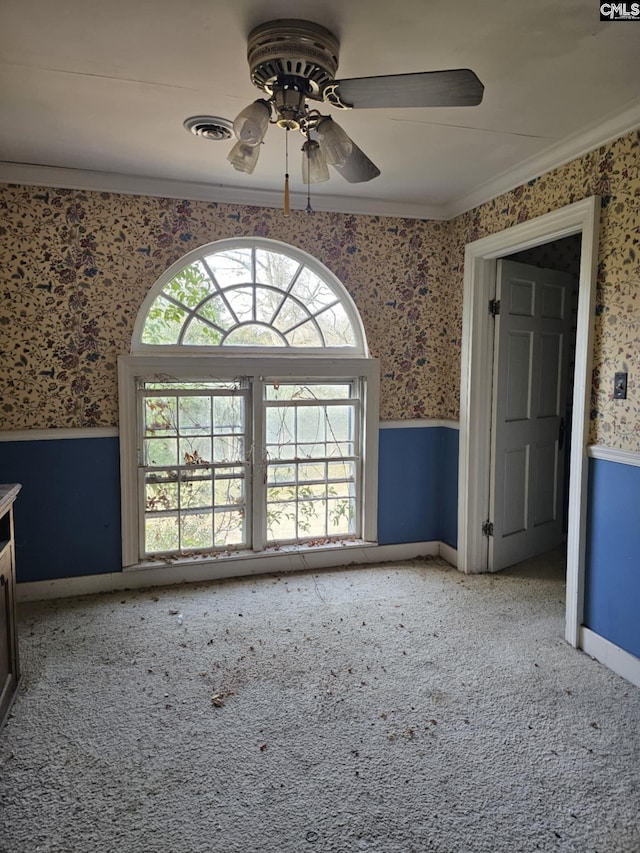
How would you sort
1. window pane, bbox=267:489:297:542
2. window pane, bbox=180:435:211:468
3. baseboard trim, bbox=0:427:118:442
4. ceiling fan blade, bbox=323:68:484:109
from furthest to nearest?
window pane, bbox=267:489:297:542, window pane, bbox=180:435:211:468, baseboard trim, bbox=0:427:118:442, ceiling fan blade, bbox=323:68:484:109

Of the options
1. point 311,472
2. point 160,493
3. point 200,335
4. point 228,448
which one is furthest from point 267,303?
point 160,493

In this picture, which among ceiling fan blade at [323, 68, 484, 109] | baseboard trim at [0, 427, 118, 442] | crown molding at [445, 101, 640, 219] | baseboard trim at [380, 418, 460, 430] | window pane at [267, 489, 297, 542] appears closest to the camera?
ceiling fan blade at [323, 68, 484, 109]

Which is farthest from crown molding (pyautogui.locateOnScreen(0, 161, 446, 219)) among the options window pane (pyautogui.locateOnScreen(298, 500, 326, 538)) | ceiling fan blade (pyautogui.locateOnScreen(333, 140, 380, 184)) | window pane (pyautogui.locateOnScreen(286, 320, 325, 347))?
window pane (pyautogui.locateOnScreen(298, 500, 326, 538))

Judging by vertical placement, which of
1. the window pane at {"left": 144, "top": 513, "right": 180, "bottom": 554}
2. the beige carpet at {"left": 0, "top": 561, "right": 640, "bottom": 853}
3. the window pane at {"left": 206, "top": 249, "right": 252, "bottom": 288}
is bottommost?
the beige carpet at {"left": 0, "top": 561, "right": 640, "bottom": 853}

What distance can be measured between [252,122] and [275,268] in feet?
6.40

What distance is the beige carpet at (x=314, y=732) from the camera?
5.38 feet

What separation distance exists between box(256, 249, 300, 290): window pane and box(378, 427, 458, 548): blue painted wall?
1258mm

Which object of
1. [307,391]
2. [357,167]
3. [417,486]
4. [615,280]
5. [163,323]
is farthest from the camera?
[417,486]

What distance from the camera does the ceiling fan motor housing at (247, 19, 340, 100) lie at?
5.60ft

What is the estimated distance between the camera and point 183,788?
180 centimetres

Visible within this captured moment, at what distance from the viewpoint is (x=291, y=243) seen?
3.56 meters

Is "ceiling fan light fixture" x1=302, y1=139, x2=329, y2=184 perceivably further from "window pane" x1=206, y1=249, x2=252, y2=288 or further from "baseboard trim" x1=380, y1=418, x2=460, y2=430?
"baseboard trim" x1=380, y1=418, x2=460, y2=430

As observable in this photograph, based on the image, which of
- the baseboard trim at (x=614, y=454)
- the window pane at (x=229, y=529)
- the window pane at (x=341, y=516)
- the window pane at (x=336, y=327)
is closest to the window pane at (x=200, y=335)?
the window pane at (x=336, y=327)

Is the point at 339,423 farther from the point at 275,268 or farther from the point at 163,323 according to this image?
the point at 163,323
